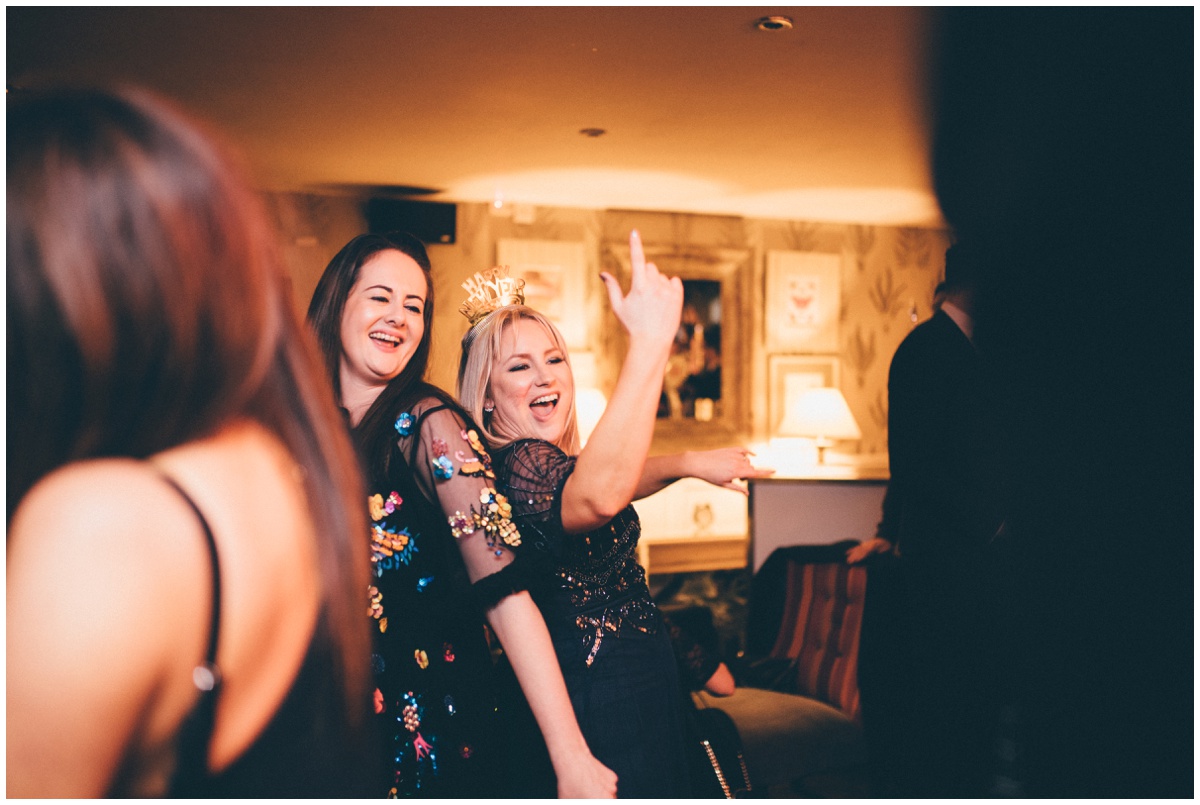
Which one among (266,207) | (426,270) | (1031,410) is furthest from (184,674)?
(426,270)

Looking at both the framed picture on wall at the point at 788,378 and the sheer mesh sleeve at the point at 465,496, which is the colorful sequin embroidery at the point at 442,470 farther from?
the framed picture on wall at the point at 788,378

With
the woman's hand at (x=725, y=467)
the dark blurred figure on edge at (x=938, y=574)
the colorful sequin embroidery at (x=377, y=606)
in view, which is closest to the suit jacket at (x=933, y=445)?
the dark blurred figure on edge at (x=938, y=574)

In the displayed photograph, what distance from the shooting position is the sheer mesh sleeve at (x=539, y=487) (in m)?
1.29

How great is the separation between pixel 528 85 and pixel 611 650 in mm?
2254

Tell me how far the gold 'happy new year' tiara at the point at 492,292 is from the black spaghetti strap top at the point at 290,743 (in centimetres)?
119

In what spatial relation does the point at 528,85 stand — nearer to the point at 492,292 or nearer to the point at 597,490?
the point at 492,292

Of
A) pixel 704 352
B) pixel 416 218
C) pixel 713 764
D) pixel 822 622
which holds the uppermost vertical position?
pixel 416 218

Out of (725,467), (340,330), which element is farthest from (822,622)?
(340,330)

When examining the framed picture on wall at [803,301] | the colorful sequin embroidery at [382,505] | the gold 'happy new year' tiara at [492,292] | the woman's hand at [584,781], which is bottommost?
the woman's hand at [584,781]

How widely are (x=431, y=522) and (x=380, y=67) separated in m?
2.20

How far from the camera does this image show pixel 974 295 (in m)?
0.61

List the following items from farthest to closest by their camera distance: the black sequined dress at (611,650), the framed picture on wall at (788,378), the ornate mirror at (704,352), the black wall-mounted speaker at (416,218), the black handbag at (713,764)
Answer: the framed picture on wall at (788,378) < the ornate mirror at (704,352) < the black wall-mounted speaker at (416,218) < the black handbag at (713,764) < the black sequined dress at (611,650)

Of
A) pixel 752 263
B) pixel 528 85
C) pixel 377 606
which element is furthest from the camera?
pixel 752 263

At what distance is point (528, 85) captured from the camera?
3.08 m
